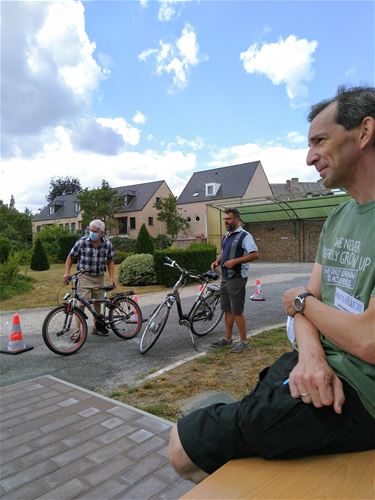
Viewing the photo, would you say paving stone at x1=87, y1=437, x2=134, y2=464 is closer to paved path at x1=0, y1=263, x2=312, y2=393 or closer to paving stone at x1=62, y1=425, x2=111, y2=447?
paving stone at x1=62, y1=425, x2=111, y2=447

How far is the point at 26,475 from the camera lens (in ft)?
7.90

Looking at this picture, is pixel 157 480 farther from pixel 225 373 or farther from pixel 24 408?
pixel 225 373

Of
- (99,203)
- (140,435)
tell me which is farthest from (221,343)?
(99,203)

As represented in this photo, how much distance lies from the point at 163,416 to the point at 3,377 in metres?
2.33

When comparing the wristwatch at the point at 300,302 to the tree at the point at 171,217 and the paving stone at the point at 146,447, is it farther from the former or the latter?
the tree at the point at 171,217

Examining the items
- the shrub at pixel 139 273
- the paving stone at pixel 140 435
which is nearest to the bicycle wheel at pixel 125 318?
the paving stone at pixel 140 435

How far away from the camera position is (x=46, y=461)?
101 inches

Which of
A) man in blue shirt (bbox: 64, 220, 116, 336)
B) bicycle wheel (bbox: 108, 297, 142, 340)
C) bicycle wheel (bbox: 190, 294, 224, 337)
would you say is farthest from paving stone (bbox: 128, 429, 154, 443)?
man in blue shirt (bbox: 64, 220, 116, 336)

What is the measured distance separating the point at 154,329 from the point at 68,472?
2962 mm

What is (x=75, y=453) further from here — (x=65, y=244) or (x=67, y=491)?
(x=65, y=244)

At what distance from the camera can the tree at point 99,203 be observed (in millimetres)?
39125

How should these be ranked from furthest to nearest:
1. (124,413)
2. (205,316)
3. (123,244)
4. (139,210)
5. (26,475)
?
(139,210) → (123,244) → (205,316) → (124,413) → (26,475)

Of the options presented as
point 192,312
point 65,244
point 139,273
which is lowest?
point 192,312

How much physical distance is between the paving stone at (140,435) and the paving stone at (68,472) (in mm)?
378
